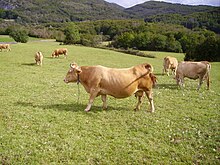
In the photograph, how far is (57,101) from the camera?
13.8m

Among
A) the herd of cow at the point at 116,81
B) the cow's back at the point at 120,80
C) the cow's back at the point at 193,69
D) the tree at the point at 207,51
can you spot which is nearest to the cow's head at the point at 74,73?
the herd of cow at the point at 116,81

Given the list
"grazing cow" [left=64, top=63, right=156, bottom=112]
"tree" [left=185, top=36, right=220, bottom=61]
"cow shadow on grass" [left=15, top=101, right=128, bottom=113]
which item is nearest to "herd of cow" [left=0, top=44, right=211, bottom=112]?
"grazing cow" [left=64, top=63, right=156, bottom=112]

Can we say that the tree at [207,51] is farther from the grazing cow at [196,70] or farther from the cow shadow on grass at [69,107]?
the cow shadow on grass at [69,107]

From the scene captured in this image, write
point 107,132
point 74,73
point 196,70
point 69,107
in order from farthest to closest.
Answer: point 196,70, point 69,107, point 74,73, point 107,132

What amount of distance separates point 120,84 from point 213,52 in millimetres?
58023

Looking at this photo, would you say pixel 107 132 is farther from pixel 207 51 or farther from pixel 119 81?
pixel 207 51

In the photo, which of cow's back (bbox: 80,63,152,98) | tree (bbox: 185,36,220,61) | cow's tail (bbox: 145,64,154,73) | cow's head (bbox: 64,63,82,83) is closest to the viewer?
cow's back (bbox: 80,63,152,98)

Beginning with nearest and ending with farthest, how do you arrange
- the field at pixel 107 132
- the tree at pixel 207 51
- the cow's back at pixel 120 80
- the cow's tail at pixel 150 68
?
1. the field at pixel 107 132
2. the cow's back at pixel 120 80
3. the cow's tail at pixel 150 68
4. the tree at pixel 207 51

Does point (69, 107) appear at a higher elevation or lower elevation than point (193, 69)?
lower

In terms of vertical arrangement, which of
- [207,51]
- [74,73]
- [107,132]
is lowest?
[107,132]

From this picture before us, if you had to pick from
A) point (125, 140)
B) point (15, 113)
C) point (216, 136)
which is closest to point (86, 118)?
point (125, 140)

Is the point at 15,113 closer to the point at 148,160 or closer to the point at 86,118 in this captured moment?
the point at 86,118

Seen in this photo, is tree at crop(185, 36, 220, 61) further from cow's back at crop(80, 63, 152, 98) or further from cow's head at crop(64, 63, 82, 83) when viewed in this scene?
cow's head at crop(64, 63, 82, 83)

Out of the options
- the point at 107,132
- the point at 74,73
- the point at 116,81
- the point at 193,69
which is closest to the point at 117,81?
the point at 116,81
